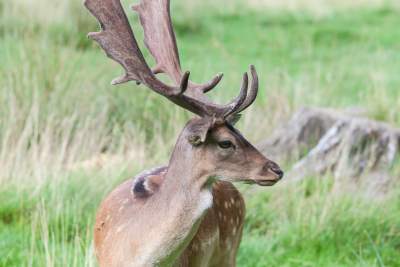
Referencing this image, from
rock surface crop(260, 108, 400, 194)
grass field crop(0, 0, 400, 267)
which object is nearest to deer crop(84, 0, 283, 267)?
grass field crop(0, 0, 400, 267)

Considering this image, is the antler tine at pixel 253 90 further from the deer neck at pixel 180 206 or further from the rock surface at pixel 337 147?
the rock surface at pixel 337 147

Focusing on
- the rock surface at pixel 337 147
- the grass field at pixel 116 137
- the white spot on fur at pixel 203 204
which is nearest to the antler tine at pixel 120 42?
the white spot on fur at pixel 203 204

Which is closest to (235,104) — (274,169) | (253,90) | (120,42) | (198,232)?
(253,90)

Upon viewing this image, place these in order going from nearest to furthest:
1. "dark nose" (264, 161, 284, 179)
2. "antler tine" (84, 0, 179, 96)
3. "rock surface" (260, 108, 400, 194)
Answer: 1. "dark nose" (264, 161, 284, 179)
2. "antler tine" (84, 0, 179, 96)
3. "rock surface" (260, 108, 400, 194)

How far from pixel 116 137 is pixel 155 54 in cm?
338

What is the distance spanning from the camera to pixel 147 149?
7355 millimetres

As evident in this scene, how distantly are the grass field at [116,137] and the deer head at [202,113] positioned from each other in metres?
1.25

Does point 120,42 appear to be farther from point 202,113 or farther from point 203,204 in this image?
point 203,204

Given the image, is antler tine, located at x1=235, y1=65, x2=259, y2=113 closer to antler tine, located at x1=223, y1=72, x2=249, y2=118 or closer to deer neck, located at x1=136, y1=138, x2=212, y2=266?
antler tine, located at x1=223, y1=72, x2=249, y2=118

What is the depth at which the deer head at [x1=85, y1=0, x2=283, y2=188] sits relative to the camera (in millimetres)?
3752

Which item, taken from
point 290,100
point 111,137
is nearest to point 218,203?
point 111,137

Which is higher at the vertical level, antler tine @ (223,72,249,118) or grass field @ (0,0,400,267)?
antler tine @ (223,72,249,118)

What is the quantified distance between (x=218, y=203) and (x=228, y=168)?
0.95 metres

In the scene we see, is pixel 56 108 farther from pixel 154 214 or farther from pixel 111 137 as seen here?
pixel 154 214
